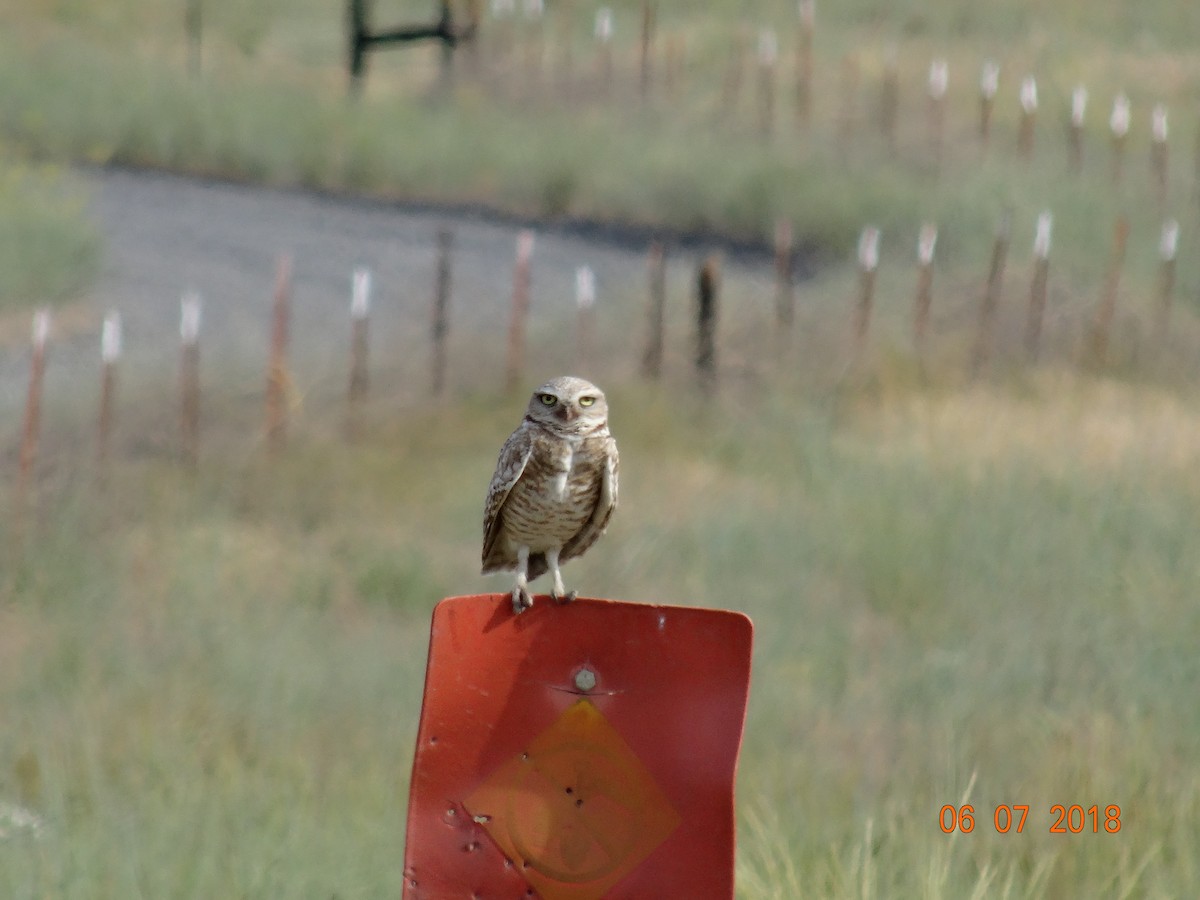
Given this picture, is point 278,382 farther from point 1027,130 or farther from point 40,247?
point 1027,130

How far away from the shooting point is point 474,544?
8.28 metres

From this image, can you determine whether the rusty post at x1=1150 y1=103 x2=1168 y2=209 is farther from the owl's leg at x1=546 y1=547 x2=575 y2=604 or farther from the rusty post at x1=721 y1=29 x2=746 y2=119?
the owl's leg at x1=546 y1=547 x2=575 y2=604

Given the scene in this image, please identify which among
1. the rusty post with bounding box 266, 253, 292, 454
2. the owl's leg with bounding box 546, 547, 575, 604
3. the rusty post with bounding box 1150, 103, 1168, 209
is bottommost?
the rusty post with bounding box 266, 253, 292, 454

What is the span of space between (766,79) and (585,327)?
33.9 ft

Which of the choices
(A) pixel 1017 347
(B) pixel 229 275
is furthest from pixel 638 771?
(B) pixel 229 275

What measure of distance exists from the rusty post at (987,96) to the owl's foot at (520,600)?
15.4 m

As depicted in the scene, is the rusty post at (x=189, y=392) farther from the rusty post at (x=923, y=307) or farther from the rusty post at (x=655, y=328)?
the rusty post at (x=923, y=307)

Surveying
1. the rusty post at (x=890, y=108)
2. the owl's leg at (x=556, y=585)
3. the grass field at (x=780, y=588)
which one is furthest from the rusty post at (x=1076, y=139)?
the owl's leg at (x=556, y=585)

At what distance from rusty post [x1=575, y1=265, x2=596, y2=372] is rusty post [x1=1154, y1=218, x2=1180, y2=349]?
382 cm

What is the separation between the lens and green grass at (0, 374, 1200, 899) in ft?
14.4

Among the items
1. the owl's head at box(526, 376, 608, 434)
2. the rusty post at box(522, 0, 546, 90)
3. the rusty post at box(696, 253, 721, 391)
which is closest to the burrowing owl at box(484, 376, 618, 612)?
the owl's head at box(526, 376, 608, 434)

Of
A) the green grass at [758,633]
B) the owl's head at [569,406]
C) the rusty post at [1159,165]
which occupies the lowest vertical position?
the green grass at [758,633]

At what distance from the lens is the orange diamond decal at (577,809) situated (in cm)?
299

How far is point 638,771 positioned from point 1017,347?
9622 millimetres
